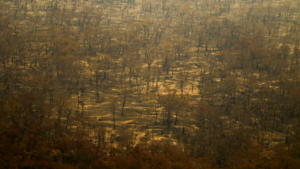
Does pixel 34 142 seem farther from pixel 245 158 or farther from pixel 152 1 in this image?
pixel 152 1

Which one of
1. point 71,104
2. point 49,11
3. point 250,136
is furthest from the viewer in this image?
point 49,11

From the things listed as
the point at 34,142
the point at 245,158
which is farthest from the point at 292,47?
the point at 34,142

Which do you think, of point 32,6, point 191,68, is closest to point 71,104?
point 191,68

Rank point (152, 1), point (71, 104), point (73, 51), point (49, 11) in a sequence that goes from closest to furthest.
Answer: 1. point (71, 104)
2. point (73, 51)
3. point (49, 11)
4. point (152, 1)

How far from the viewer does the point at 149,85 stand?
59062 millimetres

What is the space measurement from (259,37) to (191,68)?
64.3ft

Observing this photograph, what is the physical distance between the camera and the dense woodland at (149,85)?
120 ft

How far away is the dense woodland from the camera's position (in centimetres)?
3653

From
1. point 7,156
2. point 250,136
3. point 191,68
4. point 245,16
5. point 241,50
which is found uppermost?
point 245,16

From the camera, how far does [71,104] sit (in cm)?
5019

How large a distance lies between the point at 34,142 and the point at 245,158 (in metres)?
26.6

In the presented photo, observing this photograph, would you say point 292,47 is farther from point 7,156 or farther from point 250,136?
point 7,156

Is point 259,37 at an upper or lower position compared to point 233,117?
upper

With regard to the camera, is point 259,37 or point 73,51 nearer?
point 73,51
